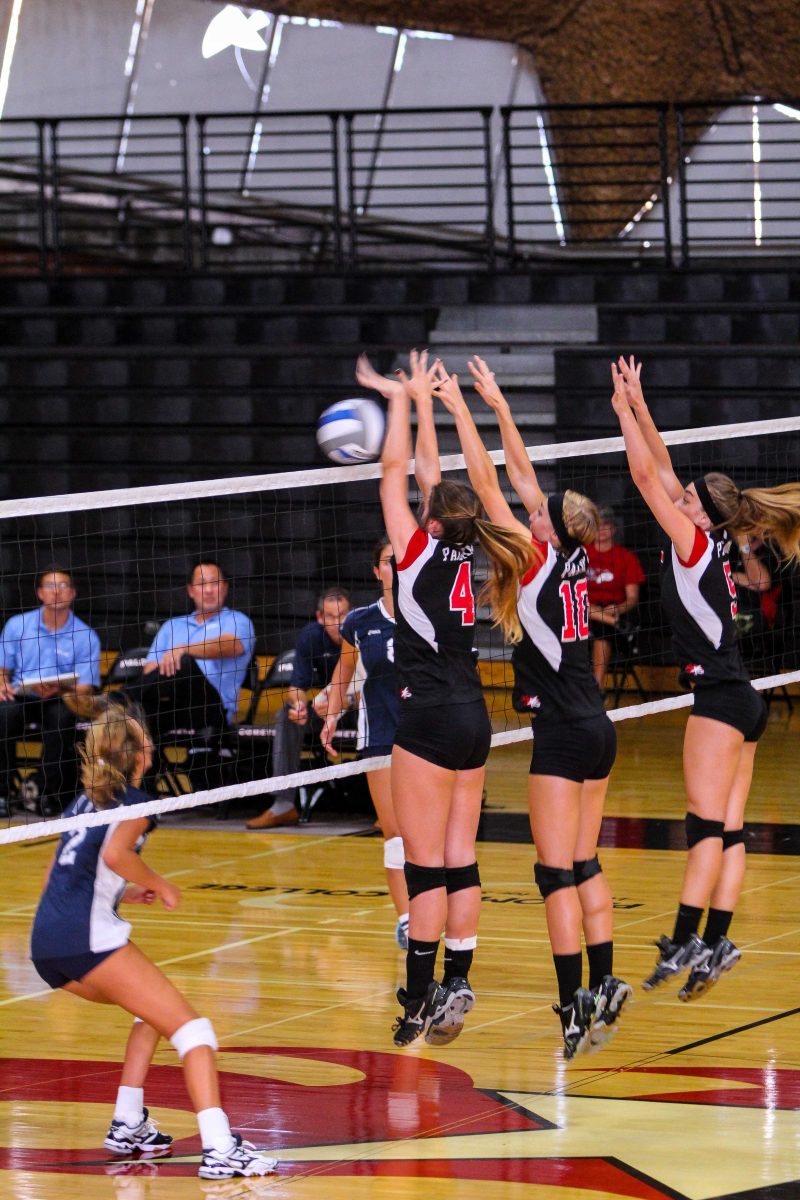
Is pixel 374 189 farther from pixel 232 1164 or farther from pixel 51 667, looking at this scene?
pixel 232 1164

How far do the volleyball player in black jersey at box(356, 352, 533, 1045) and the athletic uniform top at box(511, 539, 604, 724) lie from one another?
0.48 ft

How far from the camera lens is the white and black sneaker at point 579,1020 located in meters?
5.68

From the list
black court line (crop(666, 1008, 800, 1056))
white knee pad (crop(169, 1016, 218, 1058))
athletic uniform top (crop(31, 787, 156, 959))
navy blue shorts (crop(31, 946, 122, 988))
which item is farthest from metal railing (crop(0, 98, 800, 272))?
white knee pad (crop(169, 1016, 218, 1058))

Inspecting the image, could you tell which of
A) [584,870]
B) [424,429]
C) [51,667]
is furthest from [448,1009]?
[51,667]

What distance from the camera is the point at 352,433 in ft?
21.3

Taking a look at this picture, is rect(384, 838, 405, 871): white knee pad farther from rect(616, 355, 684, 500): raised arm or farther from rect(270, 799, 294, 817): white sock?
rect(270, 799, 294, 817): white sock

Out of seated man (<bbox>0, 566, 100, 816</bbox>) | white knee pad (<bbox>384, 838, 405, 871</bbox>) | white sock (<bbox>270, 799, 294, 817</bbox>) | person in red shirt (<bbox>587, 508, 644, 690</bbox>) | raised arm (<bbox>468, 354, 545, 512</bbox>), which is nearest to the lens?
raised arm (<bbox>468, 354, 545, 512</bbox>)

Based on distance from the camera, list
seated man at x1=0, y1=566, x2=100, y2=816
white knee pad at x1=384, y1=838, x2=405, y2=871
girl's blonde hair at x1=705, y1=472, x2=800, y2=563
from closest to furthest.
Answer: girl's blonde hair at x1=705, y1=472, x2=800, y2=563, white knee pad at x1=384, y1=838, x2=405, y2=871, seated man at x1=0, y1=566, x2=100, y2=816

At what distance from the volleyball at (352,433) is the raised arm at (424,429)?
0.42 m

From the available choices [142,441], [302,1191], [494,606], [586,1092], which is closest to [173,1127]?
[302,1191]

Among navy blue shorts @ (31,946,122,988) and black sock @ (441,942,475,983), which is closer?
navy blue shorts @ (31,946,122,988)

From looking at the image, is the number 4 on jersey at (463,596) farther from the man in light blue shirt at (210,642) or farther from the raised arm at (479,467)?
the man in light blue shirt at (210,642)

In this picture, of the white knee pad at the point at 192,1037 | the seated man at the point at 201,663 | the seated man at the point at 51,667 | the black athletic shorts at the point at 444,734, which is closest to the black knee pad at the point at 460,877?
the black athletic shorts at the point at 444,734

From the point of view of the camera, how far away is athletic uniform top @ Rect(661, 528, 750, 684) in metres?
6.24
